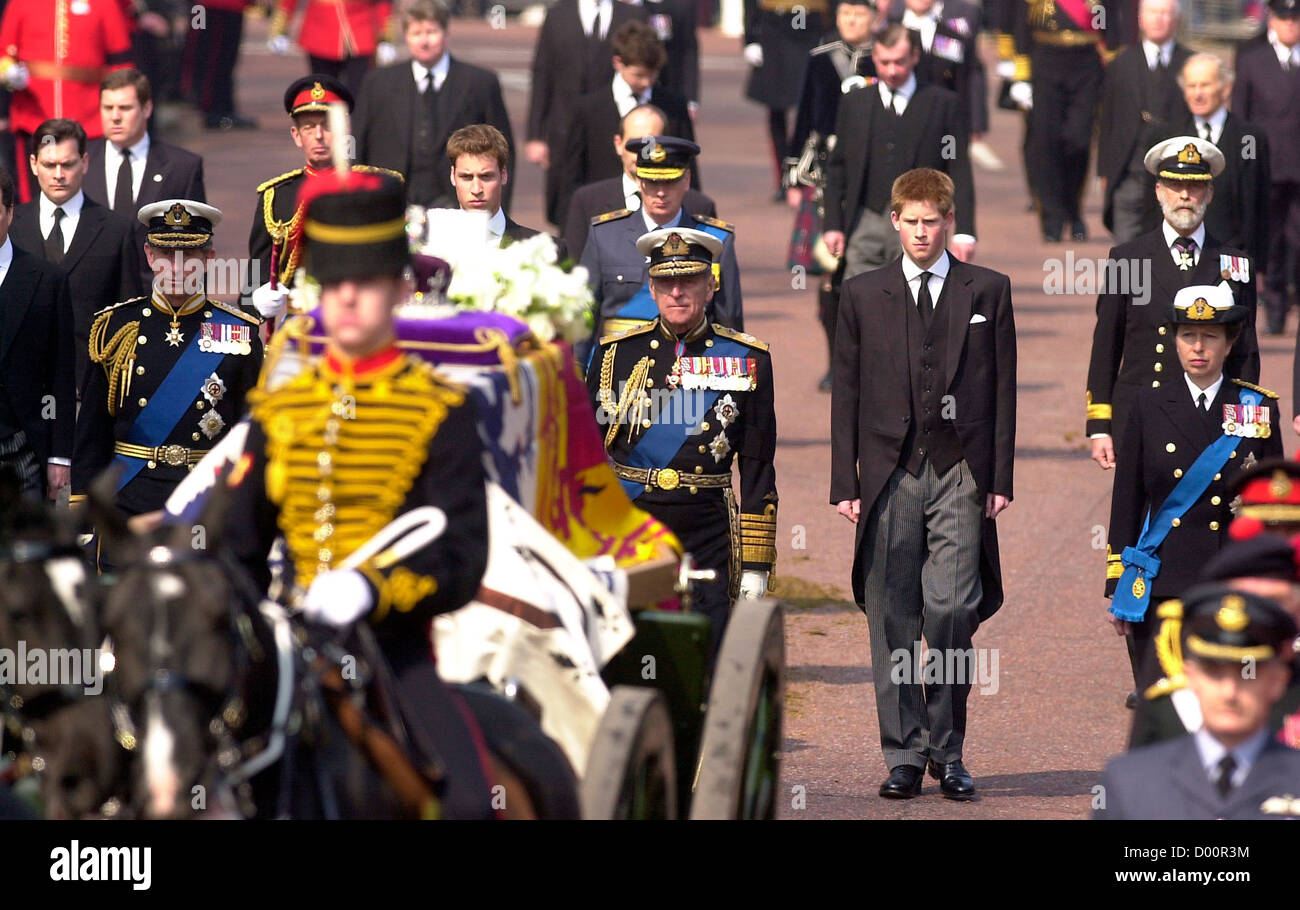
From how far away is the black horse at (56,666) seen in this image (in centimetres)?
477

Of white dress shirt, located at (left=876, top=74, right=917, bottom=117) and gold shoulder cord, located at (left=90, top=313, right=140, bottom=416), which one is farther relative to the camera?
white dress shirt, located at (left=876, top=74, right=917, bottom=117)

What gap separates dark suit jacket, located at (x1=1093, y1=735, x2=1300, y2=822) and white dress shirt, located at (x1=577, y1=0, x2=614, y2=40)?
1155 centimetres

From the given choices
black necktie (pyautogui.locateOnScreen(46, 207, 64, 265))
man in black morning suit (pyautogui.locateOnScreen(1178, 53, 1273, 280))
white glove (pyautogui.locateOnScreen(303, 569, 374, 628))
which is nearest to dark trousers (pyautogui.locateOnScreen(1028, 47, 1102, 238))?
man in black morning suit (pyautogui.locateOnScreen(1178, 53, 1273, 280))

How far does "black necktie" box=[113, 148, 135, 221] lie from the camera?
41.0ft

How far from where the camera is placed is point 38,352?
32.8 feet

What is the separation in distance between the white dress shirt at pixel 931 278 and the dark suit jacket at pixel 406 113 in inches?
197

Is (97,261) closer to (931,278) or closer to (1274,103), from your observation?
(931,278)

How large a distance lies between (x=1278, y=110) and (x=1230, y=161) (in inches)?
186

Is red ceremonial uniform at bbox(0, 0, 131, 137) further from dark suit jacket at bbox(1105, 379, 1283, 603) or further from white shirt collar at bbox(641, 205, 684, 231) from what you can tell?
dark suit jacket at bbox(1105, 379, 1283, 603)

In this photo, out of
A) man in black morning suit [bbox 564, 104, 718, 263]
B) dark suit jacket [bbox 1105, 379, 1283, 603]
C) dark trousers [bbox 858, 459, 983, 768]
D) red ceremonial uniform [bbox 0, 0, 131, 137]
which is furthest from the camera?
red ceremonial uniform [bbox 0, 0, 131, 137]

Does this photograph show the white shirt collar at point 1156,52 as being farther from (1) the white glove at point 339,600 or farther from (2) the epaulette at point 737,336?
(1) the white glove at point 339,600

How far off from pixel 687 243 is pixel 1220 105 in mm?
6014
